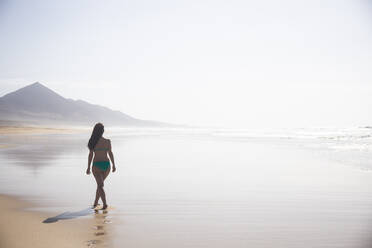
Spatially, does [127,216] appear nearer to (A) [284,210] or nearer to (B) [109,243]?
(B) [109,243]

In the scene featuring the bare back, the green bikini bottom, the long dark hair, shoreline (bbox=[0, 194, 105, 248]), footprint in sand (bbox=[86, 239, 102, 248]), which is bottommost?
footprint in sand (bbox=[86, 239, 102, 248])

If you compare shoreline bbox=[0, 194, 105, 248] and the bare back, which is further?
the bare back

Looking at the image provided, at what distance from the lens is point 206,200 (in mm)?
8141

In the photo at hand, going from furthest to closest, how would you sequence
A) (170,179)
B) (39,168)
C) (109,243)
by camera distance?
(39,168), (170,179), (109,243)

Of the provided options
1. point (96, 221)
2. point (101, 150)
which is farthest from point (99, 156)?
point (96, 221)

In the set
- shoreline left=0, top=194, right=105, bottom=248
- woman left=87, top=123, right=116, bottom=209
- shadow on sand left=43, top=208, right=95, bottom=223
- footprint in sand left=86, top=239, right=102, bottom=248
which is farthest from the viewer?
woman left=87, top=123, right=116, bottom=209

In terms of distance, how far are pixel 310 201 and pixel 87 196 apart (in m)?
5.42

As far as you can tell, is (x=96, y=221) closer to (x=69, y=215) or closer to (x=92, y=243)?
(x=69, y=215)

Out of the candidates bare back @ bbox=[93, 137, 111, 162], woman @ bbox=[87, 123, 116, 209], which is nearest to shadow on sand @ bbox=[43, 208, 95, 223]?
woman @ bbox=[87, 123, 116, 209]

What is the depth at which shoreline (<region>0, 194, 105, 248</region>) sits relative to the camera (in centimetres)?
522

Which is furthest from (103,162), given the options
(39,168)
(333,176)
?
(333,176)

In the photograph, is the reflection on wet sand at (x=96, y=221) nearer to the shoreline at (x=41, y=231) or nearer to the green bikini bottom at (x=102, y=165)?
the shoreline at (x=41, y=231)

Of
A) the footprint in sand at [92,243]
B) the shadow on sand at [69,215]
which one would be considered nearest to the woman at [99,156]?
the shadow on sand at [69,215]

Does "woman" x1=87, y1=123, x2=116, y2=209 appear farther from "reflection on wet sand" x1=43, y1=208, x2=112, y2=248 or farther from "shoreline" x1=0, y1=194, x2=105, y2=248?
"shoreline" x1=0, y1=194, x2=105, y2=248
